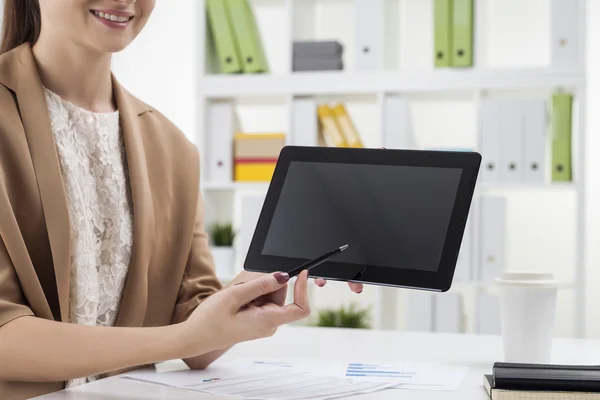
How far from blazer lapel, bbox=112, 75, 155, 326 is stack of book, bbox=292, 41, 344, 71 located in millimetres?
2164

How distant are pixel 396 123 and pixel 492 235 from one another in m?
0.63

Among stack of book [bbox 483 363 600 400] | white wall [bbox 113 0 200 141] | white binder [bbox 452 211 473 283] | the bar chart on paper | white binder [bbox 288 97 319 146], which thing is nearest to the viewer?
stack of book [bbox 483 363 600 400]

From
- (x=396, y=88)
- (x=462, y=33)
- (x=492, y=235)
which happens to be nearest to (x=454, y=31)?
(x=462, y=33)

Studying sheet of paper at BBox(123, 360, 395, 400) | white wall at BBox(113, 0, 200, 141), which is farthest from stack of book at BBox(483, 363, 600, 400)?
white wall at BBox(113, 0, 200, 141)

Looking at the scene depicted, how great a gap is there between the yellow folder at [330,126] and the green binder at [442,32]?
1.67 ft

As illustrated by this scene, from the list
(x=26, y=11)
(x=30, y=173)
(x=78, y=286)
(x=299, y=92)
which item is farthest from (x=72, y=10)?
(x=299, y=92)

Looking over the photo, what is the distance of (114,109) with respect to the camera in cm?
148

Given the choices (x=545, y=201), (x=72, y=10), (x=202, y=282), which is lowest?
(x=545, y=201)

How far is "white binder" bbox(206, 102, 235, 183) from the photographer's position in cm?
361

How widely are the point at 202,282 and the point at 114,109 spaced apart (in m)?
0.37

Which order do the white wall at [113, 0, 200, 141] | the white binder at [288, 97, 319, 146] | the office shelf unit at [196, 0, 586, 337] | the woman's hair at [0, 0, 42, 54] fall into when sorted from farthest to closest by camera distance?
the white wall at [113, 0, 200, 141] < the white binder at [288, 97, 319, 146] < the office shelf unit at [196, 0, 586, 337] < the woman's hair at [0, 0, 42, 54]

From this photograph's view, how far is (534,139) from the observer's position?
326cm

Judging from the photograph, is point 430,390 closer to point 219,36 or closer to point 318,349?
point 318,349

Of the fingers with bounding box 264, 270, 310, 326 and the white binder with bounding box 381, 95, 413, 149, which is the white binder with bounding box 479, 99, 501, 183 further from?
the fingers with bounding box 264, 270, 310, 326
